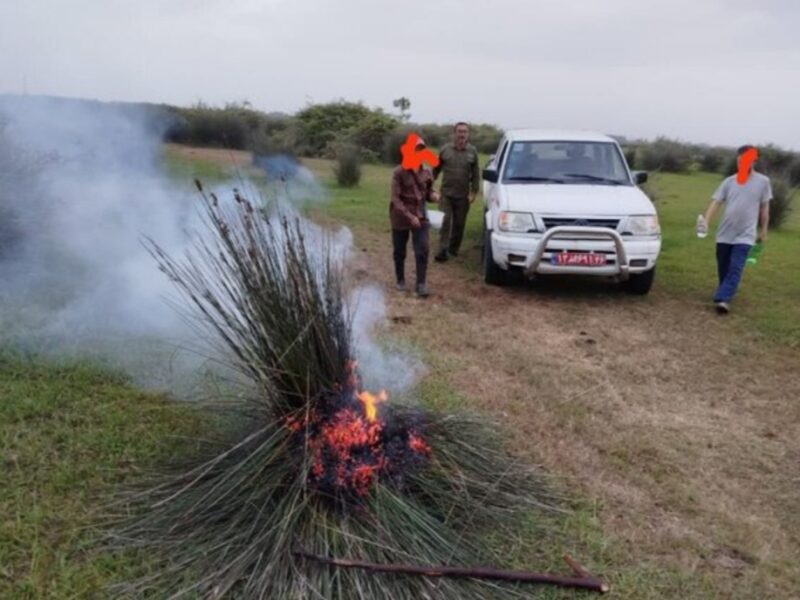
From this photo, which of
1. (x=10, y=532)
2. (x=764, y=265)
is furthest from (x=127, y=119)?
(x=764, y=265)

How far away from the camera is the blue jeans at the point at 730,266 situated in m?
7.08

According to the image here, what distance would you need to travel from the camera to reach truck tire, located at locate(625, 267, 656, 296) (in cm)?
761

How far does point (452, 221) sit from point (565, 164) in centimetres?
179

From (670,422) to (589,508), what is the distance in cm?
139

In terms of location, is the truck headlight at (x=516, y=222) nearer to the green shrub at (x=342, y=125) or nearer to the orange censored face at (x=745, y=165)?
the orange censored face at (x=745, y=165)

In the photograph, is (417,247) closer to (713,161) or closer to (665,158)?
(665,158)

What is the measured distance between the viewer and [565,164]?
812 centimetres

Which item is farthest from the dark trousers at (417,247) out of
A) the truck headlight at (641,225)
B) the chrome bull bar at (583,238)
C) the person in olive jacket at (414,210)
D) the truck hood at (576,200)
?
the truck headlight at (641,225)

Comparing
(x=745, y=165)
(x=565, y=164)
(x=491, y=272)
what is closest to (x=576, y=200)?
(x=565, y=164)

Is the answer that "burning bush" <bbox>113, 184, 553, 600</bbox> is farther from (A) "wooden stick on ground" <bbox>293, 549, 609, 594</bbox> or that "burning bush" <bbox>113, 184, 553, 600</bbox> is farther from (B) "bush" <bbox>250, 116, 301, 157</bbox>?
(B) "bush" <bbox>250, 116, 301, 157</bbox>

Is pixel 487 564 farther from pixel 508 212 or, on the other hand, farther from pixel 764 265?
pixel 764 265

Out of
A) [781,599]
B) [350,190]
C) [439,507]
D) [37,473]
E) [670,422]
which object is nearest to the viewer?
[781,599]

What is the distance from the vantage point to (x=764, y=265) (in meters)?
9.98

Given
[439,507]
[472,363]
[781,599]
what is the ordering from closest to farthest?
[781,599], [439,507], [472,363]
